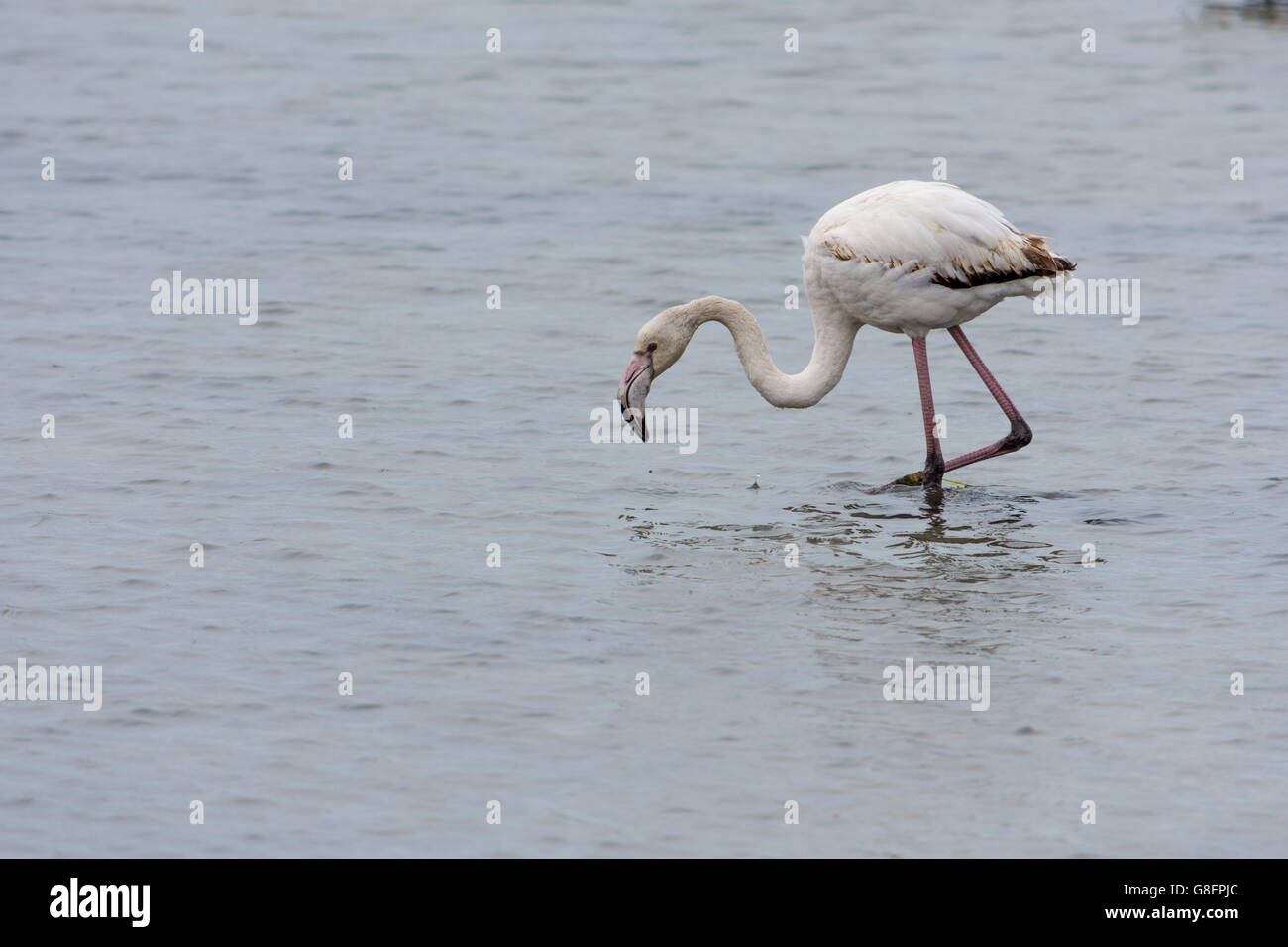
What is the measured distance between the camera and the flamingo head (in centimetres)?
1090

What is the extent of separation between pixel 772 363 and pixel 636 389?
91 centimetres

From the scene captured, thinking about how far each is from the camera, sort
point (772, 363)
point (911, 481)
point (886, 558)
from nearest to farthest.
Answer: point (886, 558), point (772, 363), point (911, 481)

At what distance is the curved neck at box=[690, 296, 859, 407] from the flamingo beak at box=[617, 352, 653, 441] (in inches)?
17.5

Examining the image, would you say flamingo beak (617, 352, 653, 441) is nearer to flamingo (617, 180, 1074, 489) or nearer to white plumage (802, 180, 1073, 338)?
flamingo (617, 180, 1074, 489)

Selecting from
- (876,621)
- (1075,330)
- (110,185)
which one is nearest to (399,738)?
(876,621)

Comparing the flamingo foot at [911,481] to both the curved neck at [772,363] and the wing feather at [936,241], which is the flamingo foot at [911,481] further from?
the wing feather at [936,241]

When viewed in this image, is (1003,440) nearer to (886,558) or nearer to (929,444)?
(929,444)

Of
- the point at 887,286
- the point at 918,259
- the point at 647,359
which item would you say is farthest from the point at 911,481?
the point at 647,359

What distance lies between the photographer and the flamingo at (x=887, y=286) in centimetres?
1095

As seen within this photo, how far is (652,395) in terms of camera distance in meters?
13.5

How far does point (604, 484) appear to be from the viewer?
455 inches

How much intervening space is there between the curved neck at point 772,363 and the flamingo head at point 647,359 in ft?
0.73
